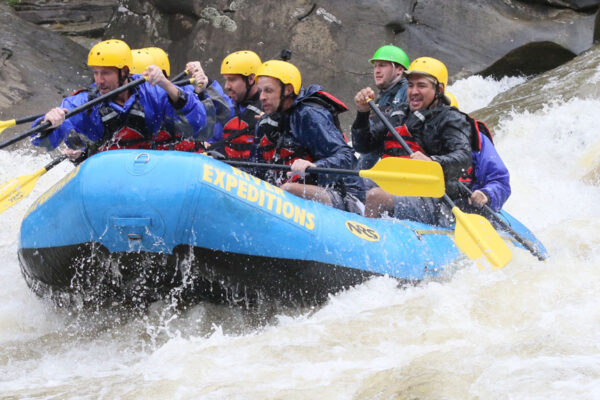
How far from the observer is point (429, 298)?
3666 mm

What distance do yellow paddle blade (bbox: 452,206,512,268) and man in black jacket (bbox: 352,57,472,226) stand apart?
33 cm

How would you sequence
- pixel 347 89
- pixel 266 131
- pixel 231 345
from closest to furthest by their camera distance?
pixel 231 345 < pixel 266 131 < pixel 347 89

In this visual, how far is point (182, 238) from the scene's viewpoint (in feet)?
11.5

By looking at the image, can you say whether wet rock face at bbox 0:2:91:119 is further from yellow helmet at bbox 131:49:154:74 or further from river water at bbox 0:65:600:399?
river water at bbox 0:65:600:399

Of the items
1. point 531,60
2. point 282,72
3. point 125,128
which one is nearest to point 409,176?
point 282,72

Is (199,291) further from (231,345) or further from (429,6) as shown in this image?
(429,6)

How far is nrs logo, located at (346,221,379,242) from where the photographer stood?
401cm

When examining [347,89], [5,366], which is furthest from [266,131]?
[347,89]

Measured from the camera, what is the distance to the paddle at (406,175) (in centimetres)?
408

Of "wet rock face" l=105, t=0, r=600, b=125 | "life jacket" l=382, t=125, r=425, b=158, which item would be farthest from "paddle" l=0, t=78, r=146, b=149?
"wet rock face" l=105, t=0, r=600, b=125

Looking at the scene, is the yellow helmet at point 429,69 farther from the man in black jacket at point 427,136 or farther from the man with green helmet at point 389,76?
the man with green helmet at point 389,76

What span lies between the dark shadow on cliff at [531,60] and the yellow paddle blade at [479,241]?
7.24 metres

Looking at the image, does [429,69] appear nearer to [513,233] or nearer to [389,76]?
[513,233]

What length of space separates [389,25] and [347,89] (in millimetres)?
1167
